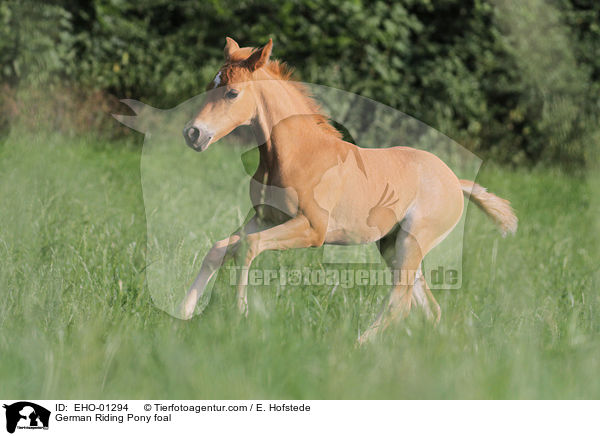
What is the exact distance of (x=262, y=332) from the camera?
7.69 feet

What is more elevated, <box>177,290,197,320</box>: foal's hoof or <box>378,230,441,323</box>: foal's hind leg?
<box>378,230,441,323</box>: foal's hind leg

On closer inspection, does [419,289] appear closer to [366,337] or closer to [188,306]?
[366,337]

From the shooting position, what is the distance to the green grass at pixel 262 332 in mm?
2086

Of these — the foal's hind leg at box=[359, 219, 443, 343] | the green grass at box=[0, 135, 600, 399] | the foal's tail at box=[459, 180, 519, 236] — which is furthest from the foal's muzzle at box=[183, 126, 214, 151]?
the foal's tail at box=[459, 180, 519, 236]

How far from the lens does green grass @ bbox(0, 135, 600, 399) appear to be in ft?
6.84

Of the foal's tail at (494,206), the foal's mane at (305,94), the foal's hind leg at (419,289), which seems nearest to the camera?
the foal's mane at (305,94)

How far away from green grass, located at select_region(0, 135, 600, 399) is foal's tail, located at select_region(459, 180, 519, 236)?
42cm

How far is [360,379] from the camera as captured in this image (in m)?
2.08

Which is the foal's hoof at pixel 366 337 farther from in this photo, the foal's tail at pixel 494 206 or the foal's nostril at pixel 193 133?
the foal's nostril at pixel 193 133

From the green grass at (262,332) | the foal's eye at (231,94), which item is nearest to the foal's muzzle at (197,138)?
the foal's eye at (231,94)

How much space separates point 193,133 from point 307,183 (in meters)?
0.43

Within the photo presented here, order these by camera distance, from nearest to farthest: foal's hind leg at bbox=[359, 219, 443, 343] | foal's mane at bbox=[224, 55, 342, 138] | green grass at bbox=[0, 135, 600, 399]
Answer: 1. green grass at bbox=[0, 135, 600, 399]
2. foal's mane at bbox=[224, 55, 342, 138]
3. foal's hind leg at bbox=[359, 219, 443, 343]
